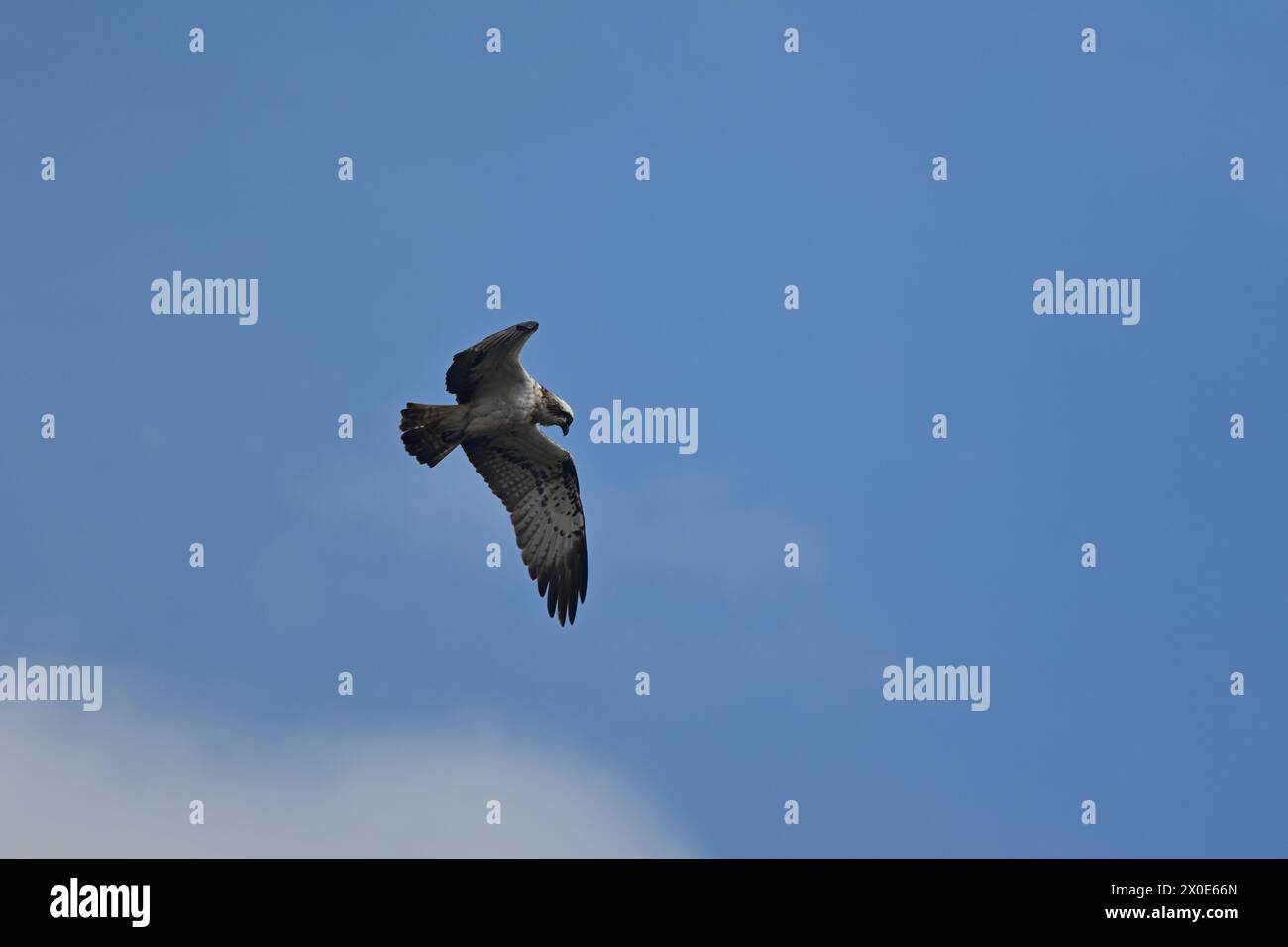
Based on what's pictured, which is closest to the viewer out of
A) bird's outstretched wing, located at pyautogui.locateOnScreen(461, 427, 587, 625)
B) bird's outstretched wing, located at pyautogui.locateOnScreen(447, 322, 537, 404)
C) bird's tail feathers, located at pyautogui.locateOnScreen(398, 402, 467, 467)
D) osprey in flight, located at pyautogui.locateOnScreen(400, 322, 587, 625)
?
bird's outstretched wing, located at pyautogui.locateOnScreen(447, 322, 537, 404)

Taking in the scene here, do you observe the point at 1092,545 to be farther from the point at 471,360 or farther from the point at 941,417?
the point at 471,360

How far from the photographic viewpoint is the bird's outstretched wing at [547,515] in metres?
16.0

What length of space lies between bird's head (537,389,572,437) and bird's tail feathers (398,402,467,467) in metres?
0.70

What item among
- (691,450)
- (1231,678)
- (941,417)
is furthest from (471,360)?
(1231,678)

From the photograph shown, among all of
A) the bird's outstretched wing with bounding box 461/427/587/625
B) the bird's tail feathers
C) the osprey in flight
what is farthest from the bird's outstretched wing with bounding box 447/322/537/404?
the bird's outstretched wing with bounding box 461/427/587/625

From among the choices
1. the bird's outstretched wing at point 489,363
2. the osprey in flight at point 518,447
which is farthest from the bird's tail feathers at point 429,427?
the bird's outstretched wing at point 489,363

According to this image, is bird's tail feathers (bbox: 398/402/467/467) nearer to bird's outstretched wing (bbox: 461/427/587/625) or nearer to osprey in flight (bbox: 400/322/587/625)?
osprey in flight (bbox: 400/322/587/625)

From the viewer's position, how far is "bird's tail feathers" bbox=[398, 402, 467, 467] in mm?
14898

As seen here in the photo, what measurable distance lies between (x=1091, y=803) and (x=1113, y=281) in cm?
611

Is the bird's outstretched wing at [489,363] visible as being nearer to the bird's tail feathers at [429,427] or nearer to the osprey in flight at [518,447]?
the osprey in flight at [518,447]

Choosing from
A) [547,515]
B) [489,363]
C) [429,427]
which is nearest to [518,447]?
[547,515]
